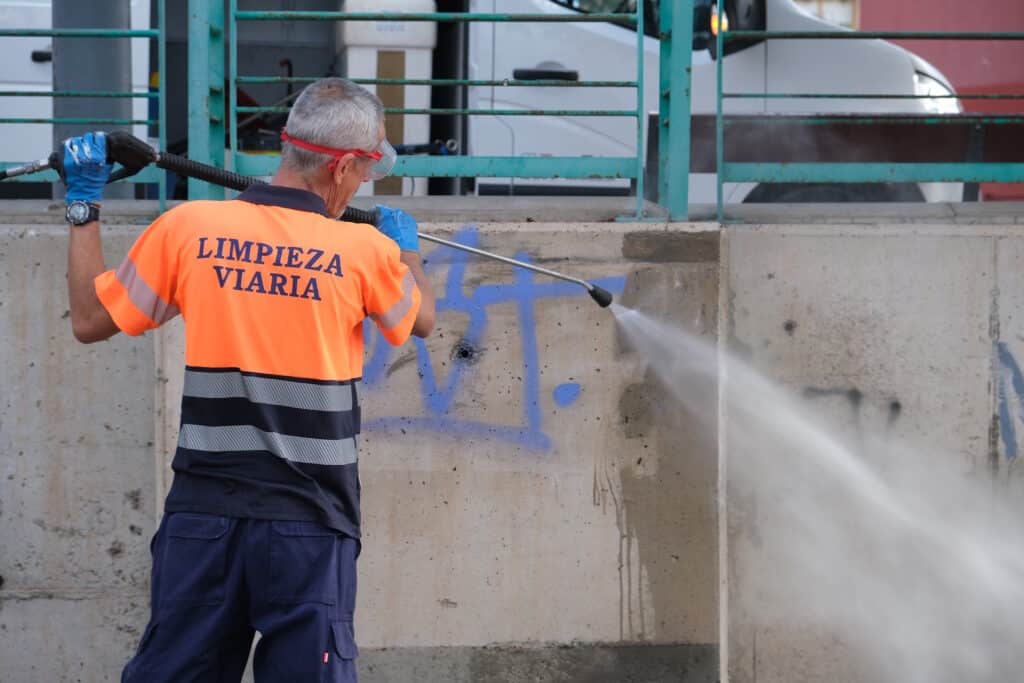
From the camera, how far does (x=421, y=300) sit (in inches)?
122

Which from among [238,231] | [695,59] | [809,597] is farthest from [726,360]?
[695,59]

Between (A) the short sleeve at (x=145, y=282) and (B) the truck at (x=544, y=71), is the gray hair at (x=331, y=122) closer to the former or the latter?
(A) the short sleeve at (x=145, y=282)

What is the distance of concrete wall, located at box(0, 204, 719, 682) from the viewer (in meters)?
4.14

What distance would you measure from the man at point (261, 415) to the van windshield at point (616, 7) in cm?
470

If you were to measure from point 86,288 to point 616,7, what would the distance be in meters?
5.15

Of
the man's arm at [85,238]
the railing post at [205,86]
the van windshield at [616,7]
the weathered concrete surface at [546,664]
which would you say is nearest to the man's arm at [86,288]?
the man's arm at [85,238]

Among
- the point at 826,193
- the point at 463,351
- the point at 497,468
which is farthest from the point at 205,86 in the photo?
the point at 826,193

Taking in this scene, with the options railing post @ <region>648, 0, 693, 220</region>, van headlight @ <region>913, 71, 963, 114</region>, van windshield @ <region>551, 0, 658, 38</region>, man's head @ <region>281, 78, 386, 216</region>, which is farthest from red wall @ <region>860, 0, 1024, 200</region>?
man's head @ <region>281, 78, 386, 216</region>

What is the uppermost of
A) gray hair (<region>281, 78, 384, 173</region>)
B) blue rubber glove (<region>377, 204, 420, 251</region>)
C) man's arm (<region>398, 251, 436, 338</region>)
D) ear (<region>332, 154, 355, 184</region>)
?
gray hair (<region>281, 78, 384, 173</region>)

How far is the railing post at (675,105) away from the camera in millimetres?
4242

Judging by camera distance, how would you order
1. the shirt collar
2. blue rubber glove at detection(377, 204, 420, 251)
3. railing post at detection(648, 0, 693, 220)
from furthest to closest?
railing post at detection(648, 0, 693, 220) → blue rubber glove at detection(377, 204, 420, 251) → the shirt collar

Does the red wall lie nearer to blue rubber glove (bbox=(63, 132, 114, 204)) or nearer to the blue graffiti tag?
the blue graffiti tag

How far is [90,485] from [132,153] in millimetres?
1618

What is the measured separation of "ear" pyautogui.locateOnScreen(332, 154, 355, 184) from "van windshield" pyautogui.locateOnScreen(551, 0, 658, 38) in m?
4.62
